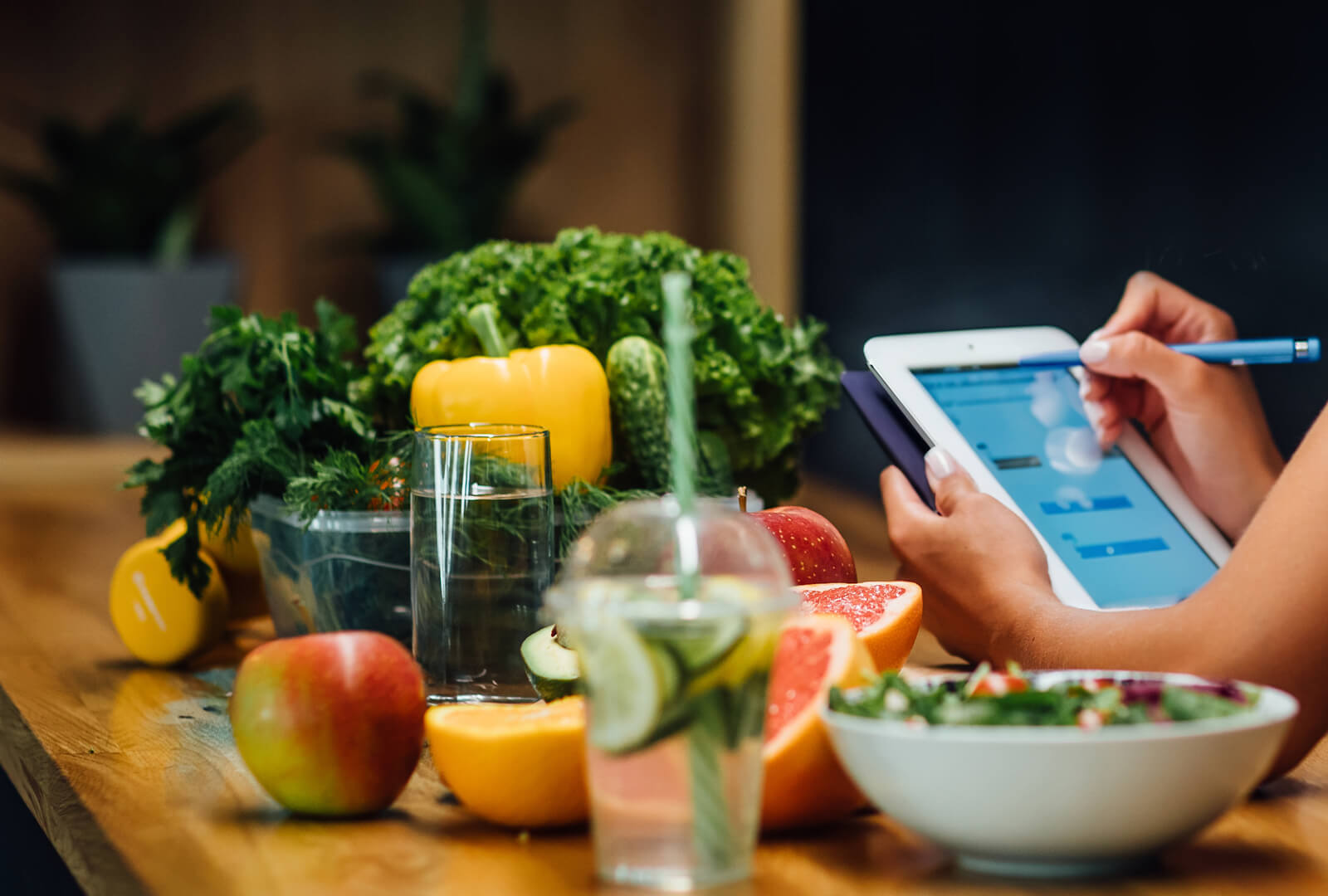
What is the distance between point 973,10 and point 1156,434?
5.05ft

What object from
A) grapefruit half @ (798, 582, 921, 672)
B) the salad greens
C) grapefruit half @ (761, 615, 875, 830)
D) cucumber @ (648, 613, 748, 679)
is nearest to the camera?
cucumber @ (648, 613, 748, 679)

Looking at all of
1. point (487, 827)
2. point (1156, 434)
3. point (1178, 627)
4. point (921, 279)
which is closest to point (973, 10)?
point (921, 279)

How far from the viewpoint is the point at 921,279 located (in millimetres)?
2660

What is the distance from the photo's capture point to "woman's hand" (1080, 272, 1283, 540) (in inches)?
43.0

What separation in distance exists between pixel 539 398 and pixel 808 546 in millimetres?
223

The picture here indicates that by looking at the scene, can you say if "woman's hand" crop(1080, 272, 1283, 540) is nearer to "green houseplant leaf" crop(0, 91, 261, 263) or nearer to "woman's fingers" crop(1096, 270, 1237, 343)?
"woman's fingers" crop(1096, 270, 1237, 343)

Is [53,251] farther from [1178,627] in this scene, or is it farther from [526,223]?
[1178,627]

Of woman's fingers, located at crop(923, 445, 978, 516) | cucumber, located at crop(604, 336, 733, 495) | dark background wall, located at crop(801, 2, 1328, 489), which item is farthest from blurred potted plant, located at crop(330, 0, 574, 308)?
woman's fingers, located at crop(923, 445, 978, 516)

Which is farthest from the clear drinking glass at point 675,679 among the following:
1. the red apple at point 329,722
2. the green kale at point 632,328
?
the green kale at point 632,328

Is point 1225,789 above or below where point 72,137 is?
below

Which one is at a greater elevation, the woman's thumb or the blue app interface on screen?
the woman's thumb

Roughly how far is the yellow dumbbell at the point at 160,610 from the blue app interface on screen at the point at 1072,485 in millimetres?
568

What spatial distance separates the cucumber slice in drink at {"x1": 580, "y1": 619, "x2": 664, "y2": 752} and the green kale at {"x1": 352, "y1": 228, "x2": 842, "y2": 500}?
1.66 ft

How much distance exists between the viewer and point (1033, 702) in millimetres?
609
